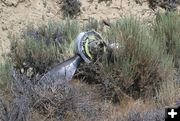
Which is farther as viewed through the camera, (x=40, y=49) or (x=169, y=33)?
(x=169, y=33)

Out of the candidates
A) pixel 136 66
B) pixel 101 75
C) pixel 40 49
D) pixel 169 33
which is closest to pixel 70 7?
pixel 40 49

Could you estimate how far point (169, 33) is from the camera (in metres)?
7.30

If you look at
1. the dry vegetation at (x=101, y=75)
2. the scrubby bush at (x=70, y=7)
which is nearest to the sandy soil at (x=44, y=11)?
the scrubby bush at (x=70, y=7)

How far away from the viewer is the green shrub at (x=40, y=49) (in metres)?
6.70

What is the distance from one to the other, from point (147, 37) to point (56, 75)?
59.1 inches

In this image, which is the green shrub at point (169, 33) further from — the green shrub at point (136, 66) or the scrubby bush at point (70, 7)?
the scrubby bush at point (70, 7)

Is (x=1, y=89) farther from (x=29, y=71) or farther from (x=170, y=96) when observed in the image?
(x=170, y=96)

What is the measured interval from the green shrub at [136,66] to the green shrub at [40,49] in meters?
0.86

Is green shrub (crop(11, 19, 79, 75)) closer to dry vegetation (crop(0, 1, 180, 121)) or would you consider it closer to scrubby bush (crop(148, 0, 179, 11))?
dry vegetation (crop(0, 1, 180, 121))

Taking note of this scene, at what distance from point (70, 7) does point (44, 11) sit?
19.1 inches

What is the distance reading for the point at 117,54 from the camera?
248 inches

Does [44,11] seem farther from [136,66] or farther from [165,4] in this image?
[136,66]

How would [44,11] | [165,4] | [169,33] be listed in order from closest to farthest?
[169,33]
[44,11]
[165,4]

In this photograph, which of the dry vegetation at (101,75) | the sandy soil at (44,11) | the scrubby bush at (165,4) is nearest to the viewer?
the dry vegetation at (101,75)
